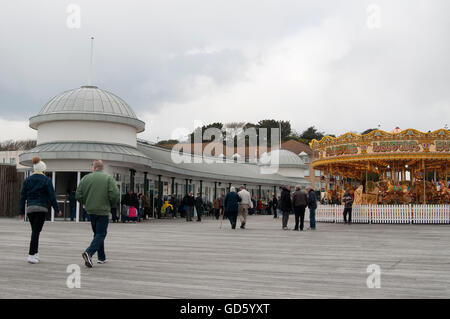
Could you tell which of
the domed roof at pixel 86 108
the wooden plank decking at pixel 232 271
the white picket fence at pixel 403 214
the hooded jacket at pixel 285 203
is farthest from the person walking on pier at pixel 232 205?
the domed roof at pixel 86 108

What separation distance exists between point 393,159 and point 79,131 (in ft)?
55.3

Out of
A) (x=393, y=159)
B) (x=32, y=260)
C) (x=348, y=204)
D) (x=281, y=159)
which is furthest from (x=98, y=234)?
(x=281, y=159)

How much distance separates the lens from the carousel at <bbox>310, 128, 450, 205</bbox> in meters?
24.0

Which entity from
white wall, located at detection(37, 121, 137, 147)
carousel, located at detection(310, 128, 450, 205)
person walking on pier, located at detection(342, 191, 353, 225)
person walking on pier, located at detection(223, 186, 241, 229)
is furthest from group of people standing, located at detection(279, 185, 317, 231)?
white wall, located at detection(37, 121, 137, 147)

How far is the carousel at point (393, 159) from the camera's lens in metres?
24.0

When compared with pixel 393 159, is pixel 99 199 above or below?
below

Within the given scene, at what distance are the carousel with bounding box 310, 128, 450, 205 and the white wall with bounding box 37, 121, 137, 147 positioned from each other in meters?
11.7

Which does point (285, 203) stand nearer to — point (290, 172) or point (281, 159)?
point (281, 159)

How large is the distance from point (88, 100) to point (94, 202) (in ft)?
63.4

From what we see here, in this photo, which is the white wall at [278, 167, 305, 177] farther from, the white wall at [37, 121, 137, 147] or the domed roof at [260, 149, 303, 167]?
the white wall at [37, 121, 137, 147]

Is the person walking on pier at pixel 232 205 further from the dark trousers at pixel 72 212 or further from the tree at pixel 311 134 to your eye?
the tree at pixel 311 134

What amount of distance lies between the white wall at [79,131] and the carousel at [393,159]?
11724mm

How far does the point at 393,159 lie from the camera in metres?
24.4
